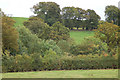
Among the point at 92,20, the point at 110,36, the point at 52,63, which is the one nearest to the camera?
the point at 52,63

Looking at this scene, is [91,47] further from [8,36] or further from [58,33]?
[8,36]

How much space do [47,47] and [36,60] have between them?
7.75 metres

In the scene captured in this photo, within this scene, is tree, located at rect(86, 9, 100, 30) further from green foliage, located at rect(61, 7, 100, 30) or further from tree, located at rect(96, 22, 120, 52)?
tree, located at rect(96, 22, 120, 52)

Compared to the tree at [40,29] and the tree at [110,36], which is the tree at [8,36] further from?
the tree at [40,29]

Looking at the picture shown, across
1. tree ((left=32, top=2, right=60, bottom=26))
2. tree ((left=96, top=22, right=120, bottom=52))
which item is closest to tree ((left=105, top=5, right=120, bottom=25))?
tree ((left=32, top=2, right=60, bottom=26))

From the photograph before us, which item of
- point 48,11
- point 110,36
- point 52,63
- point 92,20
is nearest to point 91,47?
point 110,36

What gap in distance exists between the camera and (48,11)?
55562 millimetres

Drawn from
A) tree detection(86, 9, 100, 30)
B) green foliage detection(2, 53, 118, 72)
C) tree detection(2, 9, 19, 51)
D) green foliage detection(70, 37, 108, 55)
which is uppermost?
tree detection(86, 9, 100, 30)

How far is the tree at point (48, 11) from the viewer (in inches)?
2136

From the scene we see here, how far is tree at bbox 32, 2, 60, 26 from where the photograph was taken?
178 feet

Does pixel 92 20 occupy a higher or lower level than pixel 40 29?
higher

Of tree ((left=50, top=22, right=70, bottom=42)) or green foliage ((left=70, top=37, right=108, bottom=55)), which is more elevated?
tree ((left=50, top=22, right=70, bottom=42))

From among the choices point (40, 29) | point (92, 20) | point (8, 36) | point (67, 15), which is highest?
point (67, 15)

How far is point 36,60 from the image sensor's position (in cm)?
1862
